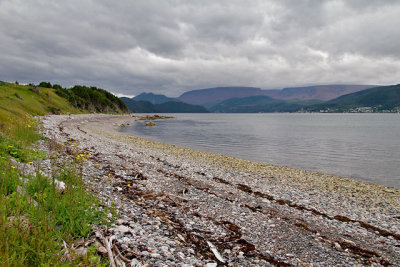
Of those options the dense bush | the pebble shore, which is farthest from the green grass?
the dense bush

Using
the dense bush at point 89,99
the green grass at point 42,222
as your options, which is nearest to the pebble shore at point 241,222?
the green grass at point 42,222

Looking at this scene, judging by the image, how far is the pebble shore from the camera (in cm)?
709

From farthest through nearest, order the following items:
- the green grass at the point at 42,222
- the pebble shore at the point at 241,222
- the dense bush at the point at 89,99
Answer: the dense bush at the point at 89,99 → the pebble shore at the point at 241,222 → the green grass at the point at 42,222

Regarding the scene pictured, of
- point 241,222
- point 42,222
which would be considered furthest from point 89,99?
point 42,222

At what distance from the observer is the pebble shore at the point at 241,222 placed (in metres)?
7.09

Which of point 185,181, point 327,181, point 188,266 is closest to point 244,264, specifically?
point 188,266

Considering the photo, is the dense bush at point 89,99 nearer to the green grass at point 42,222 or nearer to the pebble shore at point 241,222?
the pebble shore at point 241,222

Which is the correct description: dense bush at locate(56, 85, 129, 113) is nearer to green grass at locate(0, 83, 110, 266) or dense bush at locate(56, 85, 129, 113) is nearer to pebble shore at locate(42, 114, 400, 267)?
pebble shore at locate(42, 114, 400, 267)

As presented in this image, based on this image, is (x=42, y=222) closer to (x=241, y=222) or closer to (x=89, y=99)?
(x=241, y=222)

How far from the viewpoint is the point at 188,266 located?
608cm

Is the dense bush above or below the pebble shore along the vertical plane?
above

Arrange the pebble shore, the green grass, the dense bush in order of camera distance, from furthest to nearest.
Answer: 1. the dense bush
2. the pebble shore
3. the green grass

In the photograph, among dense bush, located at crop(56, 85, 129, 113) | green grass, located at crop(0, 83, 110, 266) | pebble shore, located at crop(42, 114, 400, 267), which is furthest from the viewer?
dense bush, located at crop(56, 85, 129, 113)

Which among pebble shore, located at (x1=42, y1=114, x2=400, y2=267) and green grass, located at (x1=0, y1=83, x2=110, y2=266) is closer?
green grass, located at (x1=0, y1=83, x2=110, y2=266)
